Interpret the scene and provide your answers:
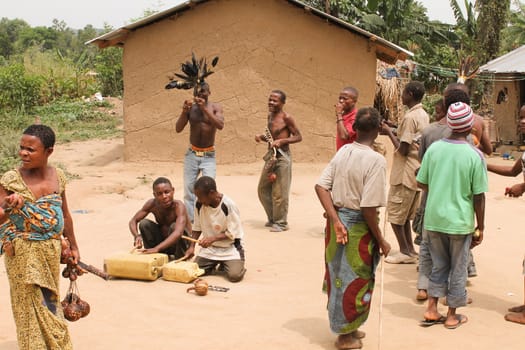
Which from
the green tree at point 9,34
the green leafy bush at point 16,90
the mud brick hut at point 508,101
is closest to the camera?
the mud brick hut at point 508,101

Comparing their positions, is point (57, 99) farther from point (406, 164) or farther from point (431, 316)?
point (431, 316)

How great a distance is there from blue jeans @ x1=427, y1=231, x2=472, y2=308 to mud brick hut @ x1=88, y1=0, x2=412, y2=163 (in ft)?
25.1

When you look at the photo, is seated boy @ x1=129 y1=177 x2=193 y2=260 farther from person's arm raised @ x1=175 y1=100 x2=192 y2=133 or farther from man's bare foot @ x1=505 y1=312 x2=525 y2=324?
man's bare foot @ x1=505 y1=312 x2=525 y2=324

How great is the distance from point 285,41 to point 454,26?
1985cm

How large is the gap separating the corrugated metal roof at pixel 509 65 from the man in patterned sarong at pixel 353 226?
42.8ft

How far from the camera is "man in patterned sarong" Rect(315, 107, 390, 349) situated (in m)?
4.32

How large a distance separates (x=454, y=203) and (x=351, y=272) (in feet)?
3.25

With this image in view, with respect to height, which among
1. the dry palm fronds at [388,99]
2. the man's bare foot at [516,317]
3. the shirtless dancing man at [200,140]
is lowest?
the man's bare foot at [516,317]

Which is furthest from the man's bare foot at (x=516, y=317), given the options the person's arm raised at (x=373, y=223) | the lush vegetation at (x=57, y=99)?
the lush vegetation at (x=57, y=99)

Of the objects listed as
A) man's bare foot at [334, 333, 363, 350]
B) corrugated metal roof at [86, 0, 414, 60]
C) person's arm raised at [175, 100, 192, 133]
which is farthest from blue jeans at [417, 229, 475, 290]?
corrugated metal roof at [86, 0, 414, 60]

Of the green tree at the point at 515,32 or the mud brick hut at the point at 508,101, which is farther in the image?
the green tree at the point at 515,32

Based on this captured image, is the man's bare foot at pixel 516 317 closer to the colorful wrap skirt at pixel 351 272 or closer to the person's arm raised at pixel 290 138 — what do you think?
the colorful wrap skirt at pixel 351 272

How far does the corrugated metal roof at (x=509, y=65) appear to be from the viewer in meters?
16.4

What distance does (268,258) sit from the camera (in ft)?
23.3
